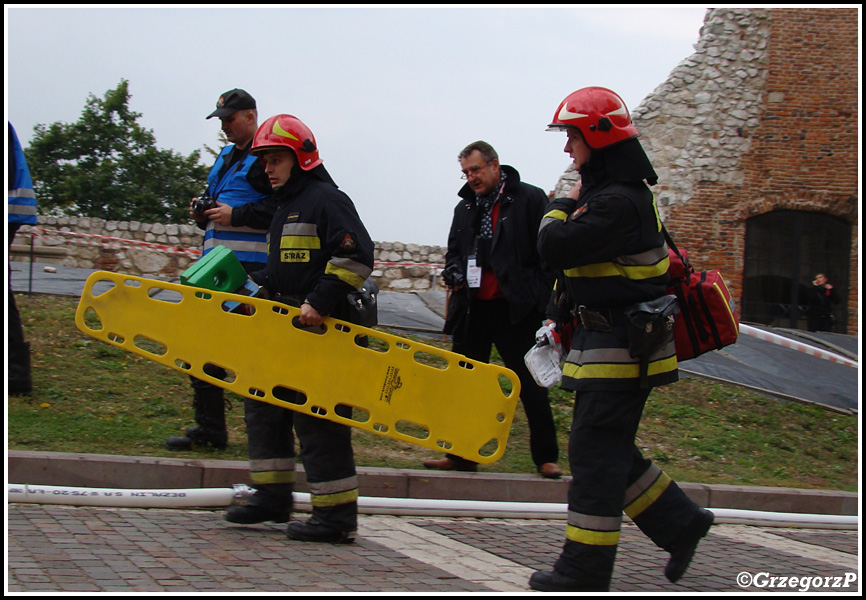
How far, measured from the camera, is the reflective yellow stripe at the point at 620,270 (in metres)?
3.93

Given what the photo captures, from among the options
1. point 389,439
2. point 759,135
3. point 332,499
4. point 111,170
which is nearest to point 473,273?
point 389,439

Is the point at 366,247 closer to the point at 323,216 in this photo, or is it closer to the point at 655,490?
the point at 323,216

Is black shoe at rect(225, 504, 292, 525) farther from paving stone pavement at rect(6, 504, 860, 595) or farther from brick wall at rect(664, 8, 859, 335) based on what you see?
brick wall at rect(664, 8, 859, 335)

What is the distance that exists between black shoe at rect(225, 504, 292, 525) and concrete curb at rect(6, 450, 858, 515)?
674 mm

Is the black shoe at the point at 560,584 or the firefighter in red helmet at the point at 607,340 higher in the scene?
the firefighter in red helmet at the point at 607,340

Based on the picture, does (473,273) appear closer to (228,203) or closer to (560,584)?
(228,203)

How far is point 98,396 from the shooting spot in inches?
261

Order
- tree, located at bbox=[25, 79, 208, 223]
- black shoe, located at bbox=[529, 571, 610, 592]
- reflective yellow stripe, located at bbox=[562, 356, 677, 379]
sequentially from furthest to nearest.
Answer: tree, located at bbox=[25, 79, 208, 223] → reflective yellow stripe, located at bbox=[562, 356, 677, 379] → black shoe, located at bbox=[529, 571, 610, 592]

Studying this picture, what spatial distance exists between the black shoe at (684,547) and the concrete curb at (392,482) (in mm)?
1812

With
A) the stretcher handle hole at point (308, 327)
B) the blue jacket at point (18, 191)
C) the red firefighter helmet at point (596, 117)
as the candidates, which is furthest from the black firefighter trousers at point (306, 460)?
the blue jacket at point (18, 191)

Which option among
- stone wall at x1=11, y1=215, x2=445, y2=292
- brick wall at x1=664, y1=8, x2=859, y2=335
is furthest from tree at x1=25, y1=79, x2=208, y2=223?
brick wall at x1=664, y1=8, x2=859, y2=335

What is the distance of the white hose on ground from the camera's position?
4594 millimetres

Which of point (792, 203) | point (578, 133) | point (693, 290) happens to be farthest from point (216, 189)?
point (792, 203)

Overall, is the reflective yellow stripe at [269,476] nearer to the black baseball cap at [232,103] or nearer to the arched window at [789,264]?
the black baseball cap at [232,103]
